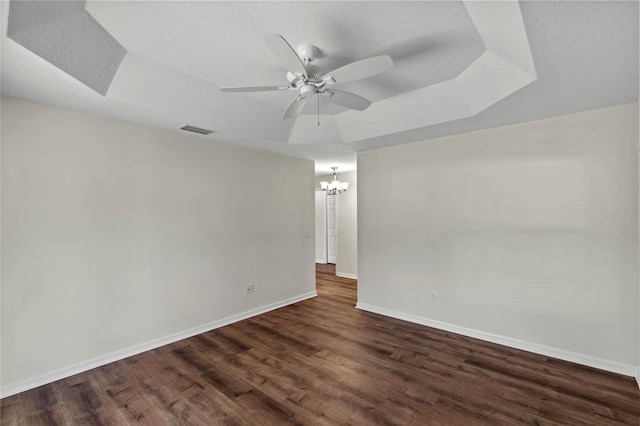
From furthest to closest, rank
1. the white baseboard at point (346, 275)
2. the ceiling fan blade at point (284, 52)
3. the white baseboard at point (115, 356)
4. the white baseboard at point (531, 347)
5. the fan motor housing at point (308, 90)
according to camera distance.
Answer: the white baseboard at point (346, 275)
the white baseboard at point (531, 347)
the white baseboard at point (115, 356)
the fan motor housing at point (308, 90)
the ceiling fan blade at point (284, 52)

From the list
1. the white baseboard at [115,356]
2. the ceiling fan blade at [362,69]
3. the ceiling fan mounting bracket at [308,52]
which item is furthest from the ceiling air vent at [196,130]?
the white baseboard at [115,356]

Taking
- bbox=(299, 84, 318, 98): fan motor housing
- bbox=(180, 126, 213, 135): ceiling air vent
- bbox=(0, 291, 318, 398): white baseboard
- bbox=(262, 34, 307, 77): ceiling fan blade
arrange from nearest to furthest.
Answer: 1. bbox=(262, 34, 307, 77): ceiling fan blade
2. bbox=(299, 84, 318, 98): fan motor housing
3. bbox=(0, 291, 318, 398): white baseboard
4. bbox=(180, 126, 213, 135): ceiling air vent

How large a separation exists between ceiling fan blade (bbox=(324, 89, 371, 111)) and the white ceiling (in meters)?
0.32

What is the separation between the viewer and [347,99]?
2129 mm

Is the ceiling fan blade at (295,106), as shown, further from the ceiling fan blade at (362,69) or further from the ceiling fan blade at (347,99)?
the ceiling fan blade at (362,69)

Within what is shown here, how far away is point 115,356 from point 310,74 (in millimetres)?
3298

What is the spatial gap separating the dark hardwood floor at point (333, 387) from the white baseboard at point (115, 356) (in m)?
0.07

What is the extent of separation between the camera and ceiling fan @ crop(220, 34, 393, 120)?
60.3 inches

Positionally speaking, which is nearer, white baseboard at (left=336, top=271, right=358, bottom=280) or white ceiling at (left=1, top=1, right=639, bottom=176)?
white ceiling at (left=1, top=1, right=639, bottom=176)

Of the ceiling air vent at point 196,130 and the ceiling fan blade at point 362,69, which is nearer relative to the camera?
the ceiling fan blade at point 362,69

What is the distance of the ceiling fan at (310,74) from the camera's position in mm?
1533

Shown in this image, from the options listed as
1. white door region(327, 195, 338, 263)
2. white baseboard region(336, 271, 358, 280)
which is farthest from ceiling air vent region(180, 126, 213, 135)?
white door region(327, 195, 338, 263)

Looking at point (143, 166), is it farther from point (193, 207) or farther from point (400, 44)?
point (400, 44)

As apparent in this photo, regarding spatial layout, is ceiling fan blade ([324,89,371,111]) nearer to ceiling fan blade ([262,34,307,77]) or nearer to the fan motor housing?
the fan motor housing
